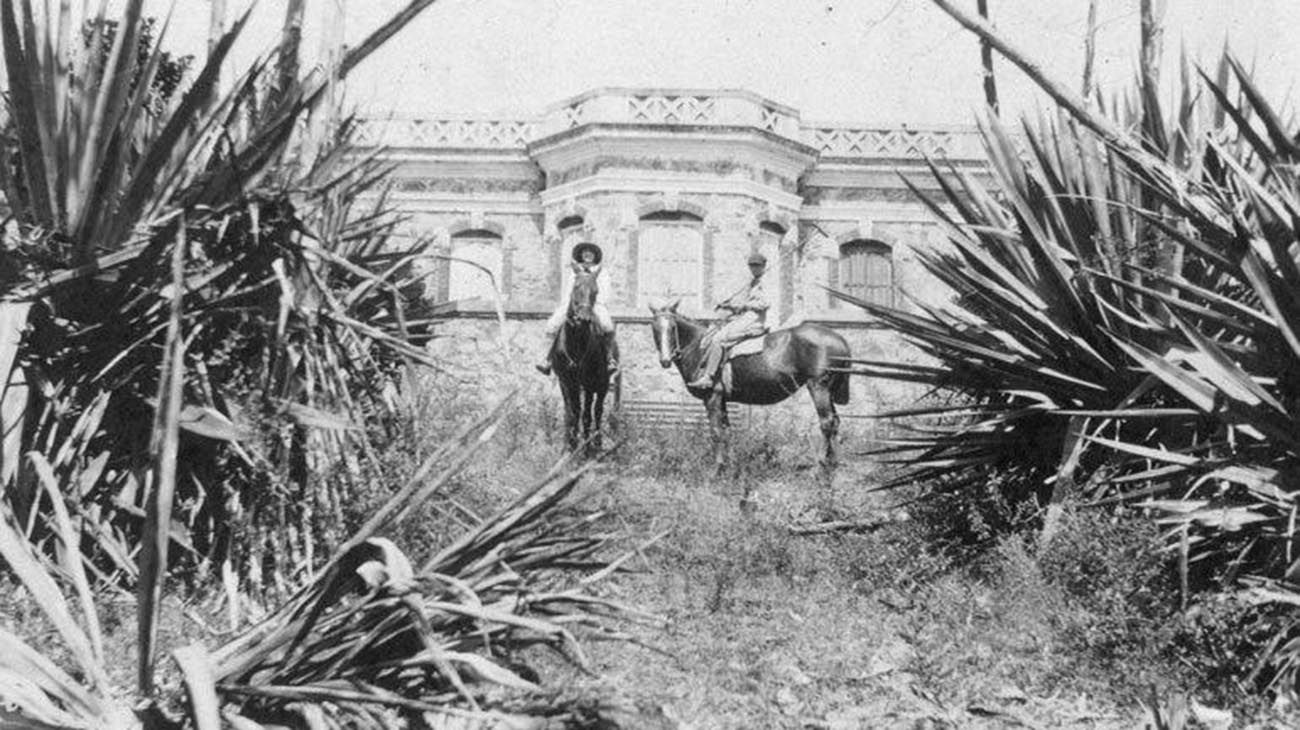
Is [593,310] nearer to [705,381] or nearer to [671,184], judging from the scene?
[705,381]

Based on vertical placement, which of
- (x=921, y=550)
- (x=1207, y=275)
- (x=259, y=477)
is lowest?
(x=921, y=550)

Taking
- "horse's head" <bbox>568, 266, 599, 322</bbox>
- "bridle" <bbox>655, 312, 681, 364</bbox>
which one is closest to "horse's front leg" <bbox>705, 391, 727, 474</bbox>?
"bridle" <bbox>655, 312, 681, 364</bbox>

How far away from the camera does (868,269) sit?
24.3 meters

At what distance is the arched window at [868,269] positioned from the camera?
949 inches

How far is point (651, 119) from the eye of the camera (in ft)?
71.3

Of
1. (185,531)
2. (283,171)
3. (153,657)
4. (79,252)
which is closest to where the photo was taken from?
(153,657)

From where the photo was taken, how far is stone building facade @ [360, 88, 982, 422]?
21703 millimetres

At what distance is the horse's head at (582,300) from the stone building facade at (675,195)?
998cm

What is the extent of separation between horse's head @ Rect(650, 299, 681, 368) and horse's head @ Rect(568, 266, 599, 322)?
38.4 inches

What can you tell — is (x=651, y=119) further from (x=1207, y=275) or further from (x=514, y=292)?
(x=1207, y=275)

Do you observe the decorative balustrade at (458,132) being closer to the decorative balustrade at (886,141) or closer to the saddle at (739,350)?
the decorative balustrade at (886,141)

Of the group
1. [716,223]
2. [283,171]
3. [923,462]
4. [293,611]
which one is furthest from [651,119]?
[293,611]

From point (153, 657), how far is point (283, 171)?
2.42 m

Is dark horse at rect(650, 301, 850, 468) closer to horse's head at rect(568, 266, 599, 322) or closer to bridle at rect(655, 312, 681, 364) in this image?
bridle at rect(655, 312, 681, 364)
